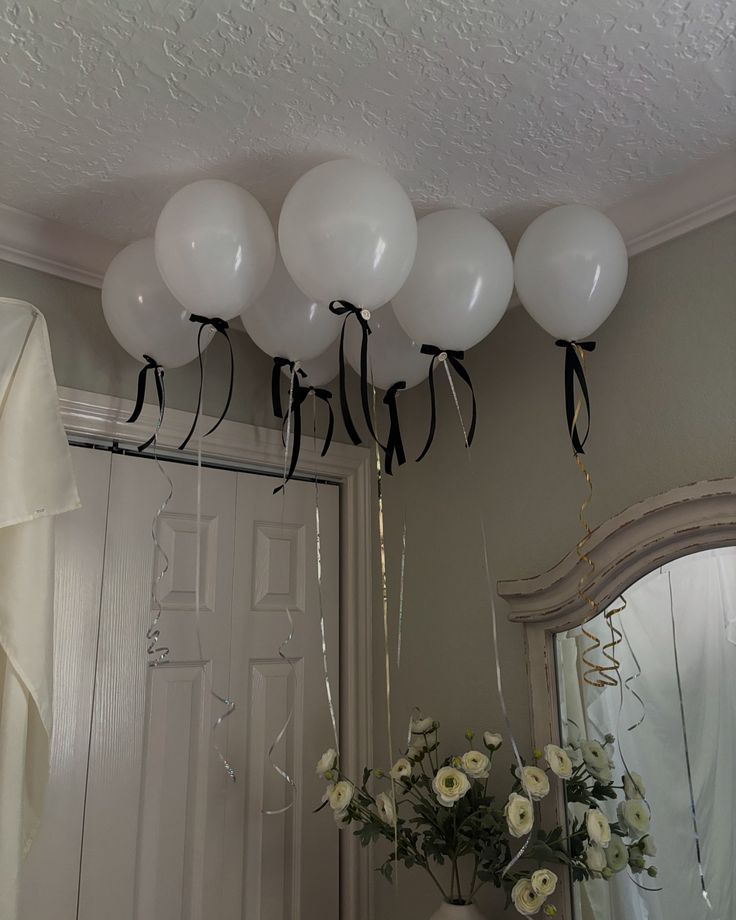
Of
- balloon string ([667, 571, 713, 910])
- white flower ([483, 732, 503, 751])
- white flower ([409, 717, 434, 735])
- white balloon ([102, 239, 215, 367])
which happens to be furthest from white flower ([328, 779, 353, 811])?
white balloon ([102, 239, 215, 367])

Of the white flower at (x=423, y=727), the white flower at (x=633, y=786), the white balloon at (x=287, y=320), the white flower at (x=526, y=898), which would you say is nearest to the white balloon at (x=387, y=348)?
the white balloon at (x=287, y=320)

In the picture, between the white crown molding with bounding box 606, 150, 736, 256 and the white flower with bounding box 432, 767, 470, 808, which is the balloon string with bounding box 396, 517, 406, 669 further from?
the white crown molding with bounding box 606, 150, 736, 256

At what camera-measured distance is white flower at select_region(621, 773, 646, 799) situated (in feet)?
4.63

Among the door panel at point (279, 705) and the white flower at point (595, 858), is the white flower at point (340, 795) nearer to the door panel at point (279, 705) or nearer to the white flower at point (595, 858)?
the door panel at point (279, 705)

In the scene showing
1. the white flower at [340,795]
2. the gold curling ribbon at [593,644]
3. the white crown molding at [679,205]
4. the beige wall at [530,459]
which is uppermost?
the white crown molding at [679,205]

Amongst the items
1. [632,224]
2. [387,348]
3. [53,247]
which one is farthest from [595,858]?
[53,247]

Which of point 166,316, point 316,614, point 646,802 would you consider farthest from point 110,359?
point 646,802

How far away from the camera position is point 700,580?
138 cm

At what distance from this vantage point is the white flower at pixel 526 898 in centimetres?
136

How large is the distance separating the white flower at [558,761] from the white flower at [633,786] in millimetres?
110

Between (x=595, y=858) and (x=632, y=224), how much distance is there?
4.11 ft

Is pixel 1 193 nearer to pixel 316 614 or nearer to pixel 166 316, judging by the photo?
pixel 166 316

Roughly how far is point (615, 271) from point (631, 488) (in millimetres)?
441

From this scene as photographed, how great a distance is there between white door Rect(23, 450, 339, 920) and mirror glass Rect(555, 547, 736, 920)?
714 mm
